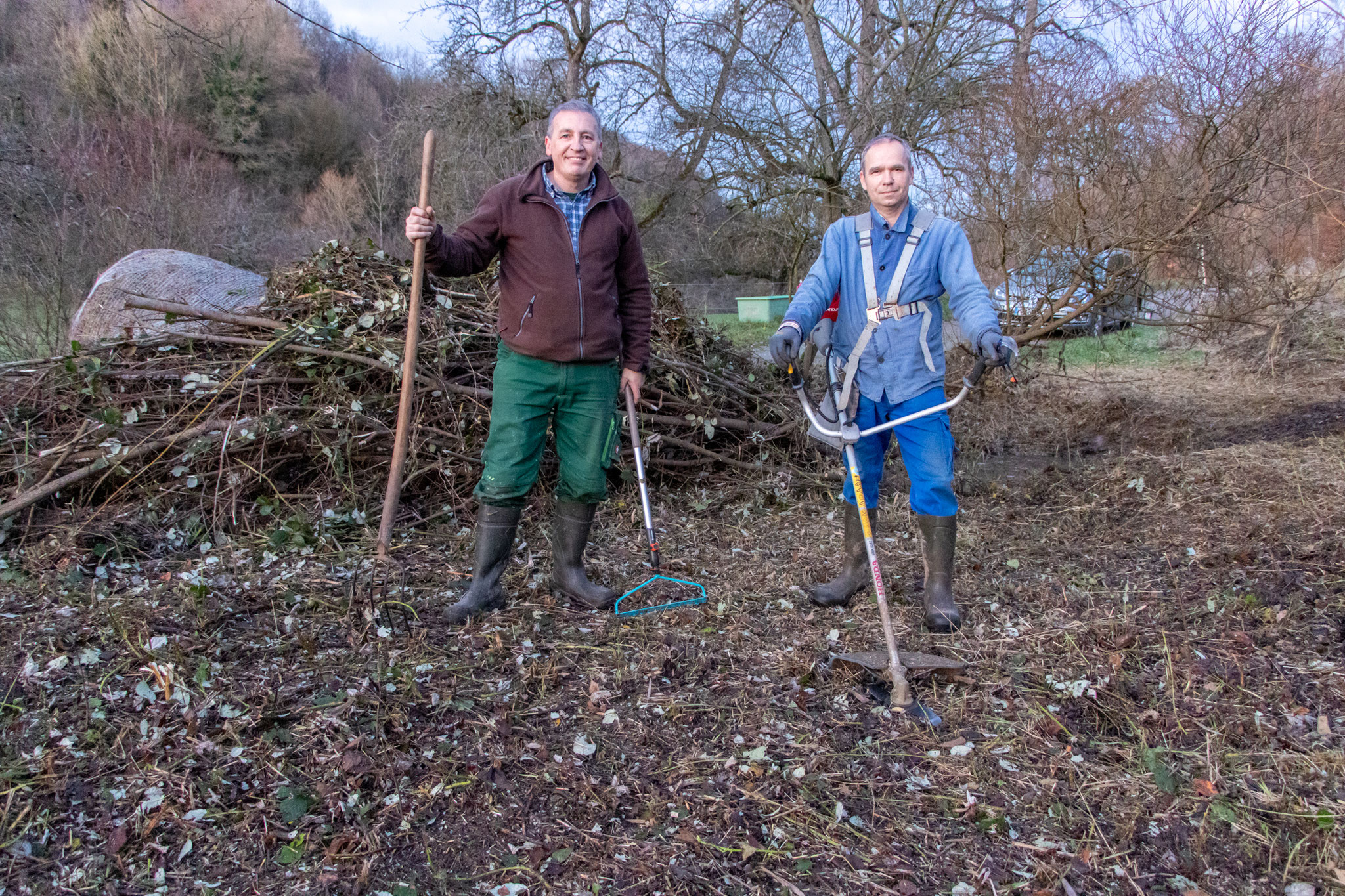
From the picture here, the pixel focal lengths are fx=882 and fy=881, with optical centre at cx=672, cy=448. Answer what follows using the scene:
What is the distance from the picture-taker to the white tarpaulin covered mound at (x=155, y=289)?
223 inches

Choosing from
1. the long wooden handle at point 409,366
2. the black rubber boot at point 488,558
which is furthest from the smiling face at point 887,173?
the black rubber boot at point 488,558

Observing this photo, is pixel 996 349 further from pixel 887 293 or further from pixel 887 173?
pixel 887 173

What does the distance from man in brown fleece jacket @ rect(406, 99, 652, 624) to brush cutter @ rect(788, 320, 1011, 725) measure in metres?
0.80

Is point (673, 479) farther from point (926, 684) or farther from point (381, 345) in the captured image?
point (926, 684)

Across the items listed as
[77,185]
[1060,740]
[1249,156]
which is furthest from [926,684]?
[77,185]

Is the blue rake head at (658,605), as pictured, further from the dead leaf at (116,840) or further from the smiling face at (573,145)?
the dead leaf at (116,840)

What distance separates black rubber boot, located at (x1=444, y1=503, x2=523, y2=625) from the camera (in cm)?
356

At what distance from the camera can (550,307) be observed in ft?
11.1

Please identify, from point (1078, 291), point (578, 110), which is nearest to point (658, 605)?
point (578, 110)

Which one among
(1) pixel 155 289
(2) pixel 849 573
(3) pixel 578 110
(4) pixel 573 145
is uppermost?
(3) pixel 578 110

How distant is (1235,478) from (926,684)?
3294 mm

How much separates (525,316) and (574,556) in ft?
3.57

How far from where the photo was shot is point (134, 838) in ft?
7.41

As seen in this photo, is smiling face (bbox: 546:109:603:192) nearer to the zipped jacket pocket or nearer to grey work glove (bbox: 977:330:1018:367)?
the zipped jacket pocket
